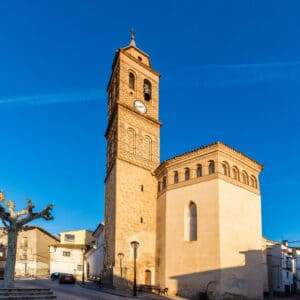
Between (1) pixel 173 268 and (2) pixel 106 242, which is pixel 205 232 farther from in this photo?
(2) pixel 106 242

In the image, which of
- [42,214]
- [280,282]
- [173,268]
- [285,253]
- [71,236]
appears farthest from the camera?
[71,236]

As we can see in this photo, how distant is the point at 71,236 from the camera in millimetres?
70562

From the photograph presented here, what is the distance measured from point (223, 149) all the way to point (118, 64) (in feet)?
47.0

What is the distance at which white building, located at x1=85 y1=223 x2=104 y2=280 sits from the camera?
159ft

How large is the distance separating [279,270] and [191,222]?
54.3 feet

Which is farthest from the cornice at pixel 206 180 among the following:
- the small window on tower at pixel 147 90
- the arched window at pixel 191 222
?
the small window on tower at pixel 147 90

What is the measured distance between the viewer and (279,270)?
44.8 meters

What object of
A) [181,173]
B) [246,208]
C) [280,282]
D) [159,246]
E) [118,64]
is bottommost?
[280,282]


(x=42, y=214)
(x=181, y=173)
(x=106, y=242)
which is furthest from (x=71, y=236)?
(x=42, y=214)

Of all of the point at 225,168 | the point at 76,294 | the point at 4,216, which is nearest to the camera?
the point at 4,216

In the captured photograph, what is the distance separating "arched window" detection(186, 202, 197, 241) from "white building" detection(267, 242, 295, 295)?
13872 mm

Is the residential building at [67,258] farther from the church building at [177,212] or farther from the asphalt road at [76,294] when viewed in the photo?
the asphalt road at [76,294]

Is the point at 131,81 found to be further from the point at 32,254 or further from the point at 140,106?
the point at 32,254

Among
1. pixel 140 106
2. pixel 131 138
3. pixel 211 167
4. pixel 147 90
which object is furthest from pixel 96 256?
pixel 211 167
